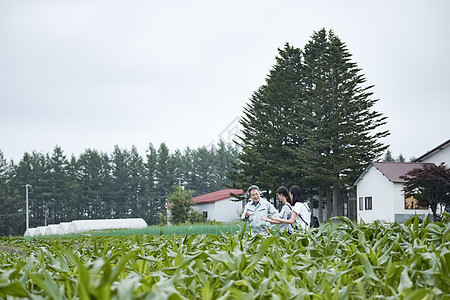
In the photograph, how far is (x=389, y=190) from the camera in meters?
33.8

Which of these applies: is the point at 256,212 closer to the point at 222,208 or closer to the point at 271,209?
the point at 271,209

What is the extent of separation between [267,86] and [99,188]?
4128cm

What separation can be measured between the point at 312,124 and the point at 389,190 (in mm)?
10080

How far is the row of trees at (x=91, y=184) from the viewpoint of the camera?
234 ft

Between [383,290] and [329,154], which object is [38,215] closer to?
[329,154]

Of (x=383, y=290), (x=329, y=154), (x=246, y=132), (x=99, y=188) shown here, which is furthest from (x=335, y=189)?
(x=99, y=188)

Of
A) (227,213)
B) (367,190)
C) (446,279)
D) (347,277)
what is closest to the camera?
(446,279)

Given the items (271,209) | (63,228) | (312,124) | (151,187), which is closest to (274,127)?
(312,124)

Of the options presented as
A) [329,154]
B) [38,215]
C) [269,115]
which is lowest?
[38,215]

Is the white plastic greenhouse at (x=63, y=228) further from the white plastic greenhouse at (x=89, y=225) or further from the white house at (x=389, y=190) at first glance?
the white house at (x=389, y=190)

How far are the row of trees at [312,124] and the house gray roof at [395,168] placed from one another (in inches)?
127

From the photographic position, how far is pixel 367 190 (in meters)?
36.9

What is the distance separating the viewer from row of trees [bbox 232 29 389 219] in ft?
129

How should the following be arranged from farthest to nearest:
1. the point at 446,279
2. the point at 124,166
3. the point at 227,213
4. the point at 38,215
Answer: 1. the point at 124,166
2. the point at 38,215
3. the point at 227,213
4. the point at 446,279
